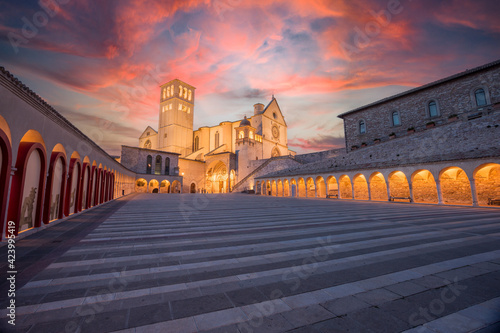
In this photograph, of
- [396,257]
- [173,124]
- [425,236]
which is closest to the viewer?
[396,257]

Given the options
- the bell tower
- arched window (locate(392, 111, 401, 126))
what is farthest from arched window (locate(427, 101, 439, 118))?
the bell tower

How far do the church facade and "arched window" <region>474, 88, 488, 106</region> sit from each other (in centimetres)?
2978

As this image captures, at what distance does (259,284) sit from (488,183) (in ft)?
72.7

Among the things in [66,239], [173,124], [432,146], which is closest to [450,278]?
[66,239]

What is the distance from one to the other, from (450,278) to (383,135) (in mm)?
27407

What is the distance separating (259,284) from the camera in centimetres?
287

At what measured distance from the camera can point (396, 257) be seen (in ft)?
13.0

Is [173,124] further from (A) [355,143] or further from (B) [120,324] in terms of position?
(B) [120,324]

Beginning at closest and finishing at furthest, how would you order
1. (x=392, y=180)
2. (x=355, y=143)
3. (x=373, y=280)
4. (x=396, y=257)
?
(x=373, y=280) < (x=396, y=257) < (x=392, y=180) < (x=355, y=143)

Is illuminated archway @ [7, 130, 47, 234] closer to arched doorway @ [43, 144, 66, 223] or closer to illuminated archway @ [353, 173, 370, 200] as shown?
arched doorway @ [43, 144, 66, 223]

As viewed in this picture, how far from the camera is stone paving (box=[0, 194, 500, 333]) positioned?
2023 millimetres

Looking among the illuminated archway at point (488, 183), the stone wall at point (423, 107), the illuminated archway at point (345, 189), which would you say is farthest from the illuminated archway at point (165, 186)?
the illuminated archway at point (488, 183)

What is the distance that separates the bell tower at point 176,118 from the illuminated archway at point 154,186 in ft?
57.8

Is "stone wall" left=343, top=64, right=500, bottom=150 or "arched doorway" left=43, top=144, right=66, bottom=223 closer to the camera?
"arched doorway" left=43, top=144, right=66, bottom=223
